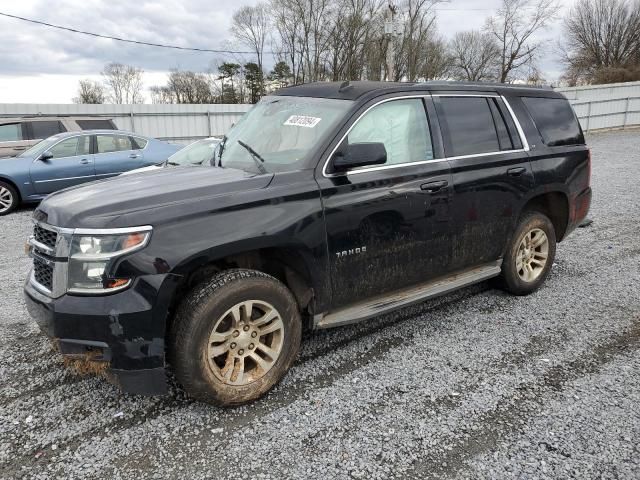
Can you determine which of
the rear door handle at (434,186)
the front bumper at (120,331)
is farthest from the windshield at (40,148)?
the rear door handle at (434,186)

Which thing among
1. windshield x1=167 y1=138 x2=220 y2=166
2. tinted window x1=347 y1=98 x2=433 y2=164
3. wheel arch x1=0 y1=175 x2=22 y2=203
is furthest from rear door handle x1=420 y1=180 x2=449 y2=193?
wheel arch x1=0 y1=175 x2=22 y2=203

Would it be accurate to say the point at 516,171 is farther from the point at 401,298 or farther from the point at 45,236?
the point at 45,236

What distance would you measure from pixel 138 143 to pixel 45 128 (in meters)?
2.30

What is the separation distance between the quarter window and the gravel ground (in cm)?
150

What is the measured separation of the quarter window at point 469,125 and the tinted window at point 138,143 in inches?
342

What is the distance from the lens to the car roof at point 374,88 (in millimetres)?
3508

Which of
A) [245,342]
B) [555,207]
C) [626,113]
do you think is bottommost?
[245,342]

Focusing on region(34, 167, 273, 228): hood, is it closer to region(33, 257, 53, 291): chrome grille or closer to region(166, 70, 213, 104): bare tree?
region(33, 257, 53, 291): chrome grille

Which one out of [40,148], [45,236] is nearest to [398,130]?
[45,236]

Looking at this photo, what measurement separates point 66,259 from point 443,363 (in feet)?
8.46

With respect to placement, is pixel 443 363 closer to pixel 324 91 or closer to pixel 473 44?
pixel 324 91

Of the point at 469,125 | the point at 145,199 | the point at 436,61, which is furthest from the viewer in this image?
the point at 436,61

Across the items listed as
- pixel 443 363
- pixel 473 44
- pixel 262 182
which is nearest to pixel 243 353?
pixel 262 182

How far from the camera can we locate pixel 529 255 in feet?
15.3
